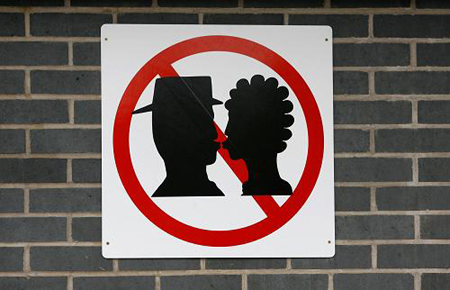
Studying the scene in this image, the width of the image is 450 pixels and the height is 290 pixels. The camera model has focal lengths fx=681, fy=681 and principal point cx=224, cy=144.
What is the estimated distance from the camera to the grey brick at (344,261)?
8.32ft

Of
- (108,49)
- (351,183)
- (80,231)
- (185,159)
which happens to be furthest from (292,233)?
(108,49)

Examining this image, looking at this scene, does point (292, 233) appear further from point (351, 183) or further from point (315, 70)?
point (315, 70)

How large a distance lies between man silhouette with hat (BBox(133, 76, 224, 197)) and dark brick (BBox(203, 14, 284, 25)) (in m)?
0.22

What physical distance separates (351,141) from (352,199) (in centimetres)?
22

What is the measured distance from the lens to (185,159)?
2.51 meters

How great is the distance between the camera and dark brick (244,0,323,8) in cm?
254

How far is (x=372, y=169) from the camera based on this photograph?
255 centimetres

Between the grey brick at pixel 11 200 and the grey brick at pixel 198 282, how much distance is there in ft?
1.95

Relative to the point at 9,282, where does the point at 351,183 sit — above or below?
above

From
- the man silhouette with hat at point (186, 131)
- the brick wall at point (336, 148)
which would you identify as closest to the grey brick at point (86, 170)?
the brick wall at point (336, 148)

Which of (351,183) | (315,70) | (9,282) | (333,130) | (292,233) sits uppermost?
(315,70)

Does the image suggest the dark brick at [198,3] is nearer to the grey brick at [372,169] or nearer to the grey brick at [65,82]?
the grey brick at [65,82]

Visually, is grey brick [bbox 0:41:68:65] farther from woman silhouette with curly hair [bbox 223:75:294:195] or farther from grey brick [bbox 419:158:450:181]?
grey brick [bbox 419:158:450:181]

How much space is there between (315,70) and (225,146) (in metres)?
0.44
